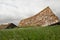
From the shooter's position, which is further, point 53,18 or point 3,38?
point 53,18

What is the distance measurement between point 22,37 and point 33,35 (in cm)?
56

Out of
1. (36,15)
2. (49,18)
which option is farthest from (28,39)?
(36,15)

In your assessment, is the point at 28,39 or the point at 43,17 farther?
the point at 43,17

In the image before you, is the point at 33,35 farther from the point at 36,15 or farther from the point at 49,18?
the point at 36,15

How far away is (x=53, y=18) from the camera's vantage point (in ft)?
56.3

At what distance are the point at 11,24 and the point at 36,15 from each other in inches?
140

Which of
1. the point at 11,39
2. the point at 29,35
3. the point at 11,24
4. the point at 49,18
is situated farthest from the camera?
the point at 49,18

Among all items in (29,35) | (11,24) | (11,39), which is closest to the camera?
(11,39)

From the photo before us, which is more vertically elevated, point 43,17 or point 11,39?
point 43,17

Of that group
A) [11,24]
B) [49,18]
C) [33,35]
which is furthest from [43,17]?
[33,35]

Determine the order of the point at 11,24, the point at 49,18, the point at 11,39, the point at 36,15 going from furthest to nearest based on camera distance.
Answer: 1. the point at 36,15
2. the point at 49,18
3. the point at 11,24
4. the point at 11,39

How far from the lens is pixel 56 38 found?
740 cm

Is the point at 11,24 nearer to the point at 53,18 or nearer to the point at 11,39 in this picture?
the point at 53,18

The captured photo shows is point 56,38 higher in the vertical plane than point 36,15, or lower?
lower
